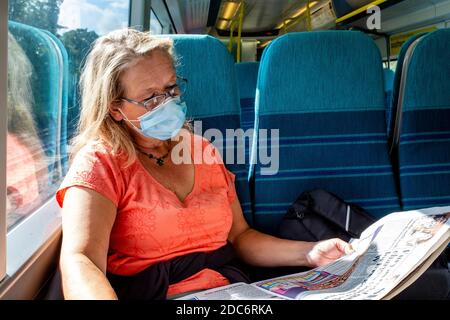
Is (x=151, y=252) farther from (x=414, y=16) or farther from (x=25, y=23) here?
(x=414, y=16)

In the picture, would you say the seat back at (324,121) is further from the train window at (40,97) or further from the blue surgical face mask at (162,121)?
the train window at (40,97)

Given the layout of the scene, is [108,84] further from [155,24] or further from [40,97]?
[155,24]

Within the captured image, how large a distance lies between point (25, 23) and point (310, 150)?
1114 millimetres

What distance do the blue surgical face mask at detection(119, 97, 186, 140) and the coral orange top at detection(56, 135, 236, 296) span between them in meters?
0.11

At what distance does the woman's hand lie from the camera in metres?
1.40

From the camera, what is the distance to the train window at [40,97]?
1329 mm

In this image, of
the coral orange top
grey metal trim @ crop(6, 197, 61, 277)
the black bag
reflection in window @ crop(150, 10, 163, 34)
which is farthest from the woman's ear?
reflection in window @ crop(150, 10, 163, 34)

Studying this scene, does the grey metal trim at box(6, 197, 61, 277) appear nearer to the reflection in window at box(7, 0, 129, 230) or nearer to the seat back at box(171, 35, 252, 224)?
the reflection in window at box(7, 0, 129, 230)

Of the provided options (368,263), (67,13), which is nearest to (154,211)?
(368,263)

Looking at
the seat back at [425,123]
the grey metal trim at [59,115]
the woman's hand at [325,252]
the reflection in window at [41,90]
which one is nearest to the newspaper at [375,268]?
the woman's hand at [325,252]

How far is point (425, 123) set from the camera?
185 cm

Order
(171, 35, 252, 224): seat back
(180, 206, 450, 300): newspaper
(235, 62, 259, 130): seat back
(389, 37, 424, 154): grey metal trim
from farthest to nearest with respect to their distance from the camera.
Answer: (235, 62, 259, 130): seat back < (389, 37, 424, 154): grey metal trim < (171, 35, 252, 224): seat back < (180, 206, 450, 300): newspaper

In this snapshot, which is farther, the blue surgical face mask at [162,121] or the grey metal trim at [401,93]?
the grey metal trim at [401,93]

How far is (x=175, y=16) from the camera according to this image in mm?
5898
